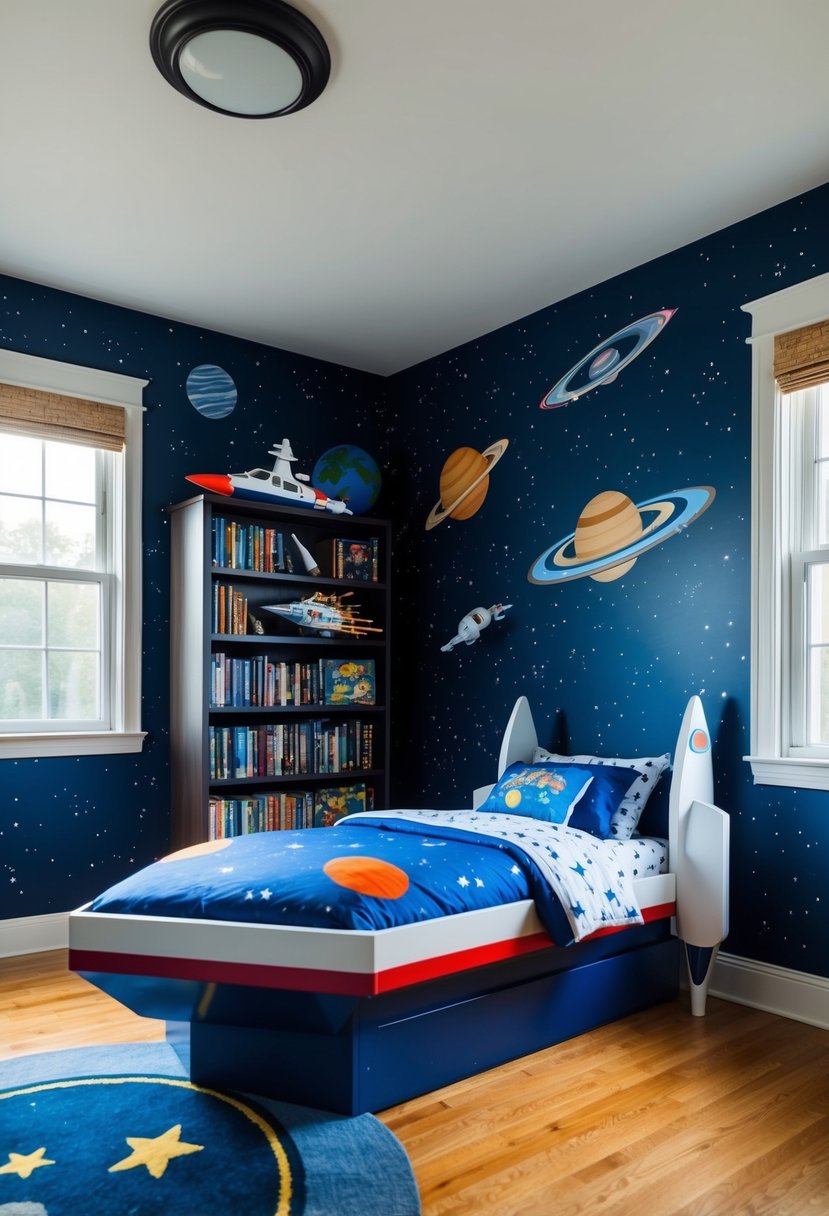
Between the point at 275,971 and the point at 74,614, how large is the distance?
227 centimetres

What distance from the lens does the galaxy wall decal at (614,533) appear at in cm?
340

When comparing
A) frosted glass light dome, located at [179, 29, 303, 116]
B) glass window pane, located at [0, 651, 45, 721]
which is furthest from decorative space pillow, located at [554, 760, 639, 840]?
frosted glass light dome, located at [179, 29, 303, 116]

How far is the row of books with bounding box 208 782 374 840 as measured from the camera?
386 cm

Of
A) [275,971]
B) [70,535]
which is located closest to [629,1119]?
[275,971]

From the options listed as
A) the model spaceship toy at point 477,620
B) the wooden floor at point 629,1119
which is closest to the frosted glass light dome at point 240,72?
the model spaceship toy at point 477,620

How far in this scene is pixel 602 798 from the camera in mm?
3148

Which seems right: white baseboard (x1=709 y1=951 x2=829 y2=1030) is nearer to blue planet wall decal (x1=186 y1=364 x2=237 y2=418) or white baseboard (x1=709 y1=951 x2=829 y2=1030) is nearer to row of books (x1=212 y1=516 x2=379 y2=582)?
row of books (x1=212 y1=516 x2=379 y2=582)

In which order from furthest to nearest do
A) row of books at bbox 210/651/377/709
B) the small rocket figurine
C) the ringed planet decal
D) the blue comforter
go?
the small rocket figurine, row of books at bbox 210/651/377/709, the ringed planet decal, the blue comforter

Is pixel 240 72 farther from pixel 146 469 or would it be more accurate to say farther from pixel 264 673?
pixel 264 673

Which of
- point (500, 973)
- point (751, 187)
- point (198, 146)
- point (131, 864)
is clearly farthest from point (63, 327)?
point (500, 973)

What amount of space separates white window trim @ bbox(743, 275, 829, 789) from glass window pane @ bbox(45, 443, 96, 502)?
275cm

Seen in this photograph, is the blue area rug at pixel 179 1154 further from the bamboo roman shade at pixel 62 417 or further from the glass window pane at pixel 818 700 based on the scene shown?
the bamboo roman shade at pixel 62 417

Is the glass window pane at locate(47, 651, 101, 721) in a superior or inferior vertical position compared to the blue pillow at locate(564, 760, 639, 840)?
superior

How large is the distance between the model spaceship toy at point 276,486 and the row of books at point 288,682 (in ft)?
2.36
